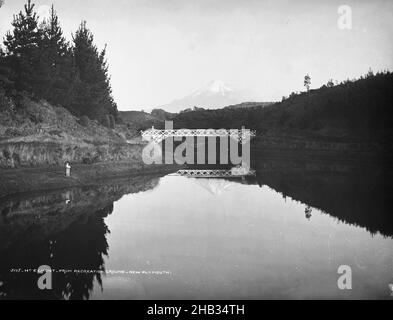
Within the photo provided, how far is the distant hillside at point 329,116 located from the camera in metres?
95.9

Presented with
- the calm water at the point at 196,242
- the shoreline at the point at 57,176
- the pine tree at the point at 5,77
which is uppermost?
the pine tree at the point at 5,77

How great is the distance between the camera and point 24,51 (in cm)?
5156

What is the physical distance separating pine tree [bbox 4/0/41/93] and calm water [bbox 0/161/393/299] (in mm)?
17703

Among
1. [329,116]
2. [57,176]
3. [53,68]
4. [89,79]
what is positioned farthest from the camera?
[329,116]

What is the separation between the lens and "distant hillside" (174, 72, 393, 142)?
315 ft

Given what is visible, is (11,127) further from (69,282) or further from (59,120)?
(69,282)

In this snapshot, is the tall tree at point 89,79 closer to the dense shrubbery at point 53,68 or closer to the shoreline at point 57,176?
the dense shrubbery at point 53,68

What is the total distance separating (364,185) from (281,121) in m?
83.4

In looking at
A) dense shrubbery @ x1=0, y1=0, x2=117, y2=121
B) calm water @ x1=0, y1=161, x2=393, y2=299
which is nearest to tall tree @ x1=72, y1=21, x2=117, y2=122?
dense shrubbery @ x1=0, y1=0, x2=117, y2=121

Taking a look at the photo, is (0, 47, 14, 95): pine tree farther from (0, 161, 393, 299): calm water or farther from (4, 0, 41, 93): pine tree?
(0, 161, 393, 299): calm water

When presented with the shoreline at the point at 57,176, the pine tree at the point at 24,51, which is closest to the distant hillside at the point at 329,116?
the shoreline at the point at 57,176

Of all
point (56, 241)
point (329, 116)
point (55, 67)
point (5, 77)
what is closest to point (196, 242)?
point (56, 241)

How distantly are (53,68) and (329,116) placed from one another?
80.7m

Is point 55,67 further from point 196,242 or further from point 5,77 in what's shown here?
point 196,242
